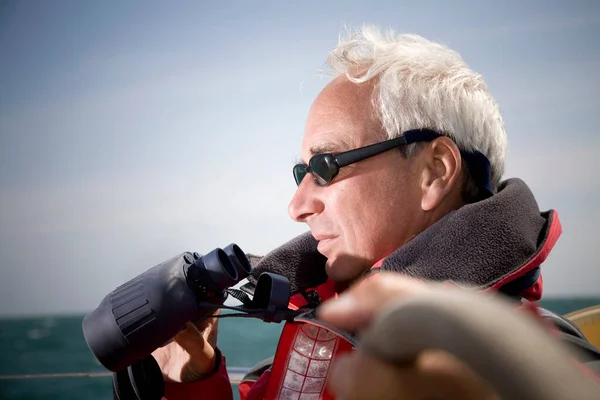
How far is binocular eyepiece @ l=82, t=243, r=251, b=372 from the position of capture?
35.3 inches

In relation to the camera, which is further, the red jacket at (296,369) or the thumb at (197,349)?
the thumb at (197,349)

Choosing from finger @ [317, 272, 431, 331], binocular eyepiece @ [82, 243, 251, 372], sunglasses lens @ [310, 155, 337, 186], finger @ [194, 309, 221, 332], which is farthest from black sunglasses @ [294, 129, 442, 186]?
finger @ [317, 272, 431, 331]

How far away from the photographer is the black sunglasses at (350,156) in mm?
1071

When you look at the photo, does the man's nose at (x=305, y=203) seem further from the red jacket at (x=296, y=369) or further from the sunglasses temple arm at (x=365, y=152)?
the red jacket at (x=296, y=369)

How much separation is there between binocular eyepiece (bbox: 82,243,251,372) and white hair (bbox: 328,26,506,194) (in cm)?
50

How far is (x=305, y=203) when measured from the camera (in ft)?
3.79

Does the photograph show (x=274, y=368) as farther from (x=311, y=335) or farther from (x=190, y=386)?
(x=190, y=386)

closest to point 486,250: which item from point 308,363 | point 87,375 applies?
point 308,363

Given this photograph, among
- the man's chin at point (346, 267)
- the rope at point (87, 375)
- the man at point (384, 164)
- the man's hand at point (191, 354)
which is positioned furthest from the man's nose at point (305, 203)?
the rope at point (87, 375)

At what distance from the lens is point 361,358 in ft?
0.89

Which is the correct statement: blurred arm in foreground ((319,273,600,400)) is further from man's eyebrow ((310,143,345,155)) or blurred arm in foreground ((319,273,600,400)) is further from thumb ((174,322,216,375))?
thumb ((174,322,216,375))

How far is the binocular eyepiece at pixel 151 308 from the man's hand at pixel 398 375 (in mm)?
689

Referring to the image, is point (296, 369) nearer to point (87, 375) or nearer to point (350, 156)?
point (350, 156)

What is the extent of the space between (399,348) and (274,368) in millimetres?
948
